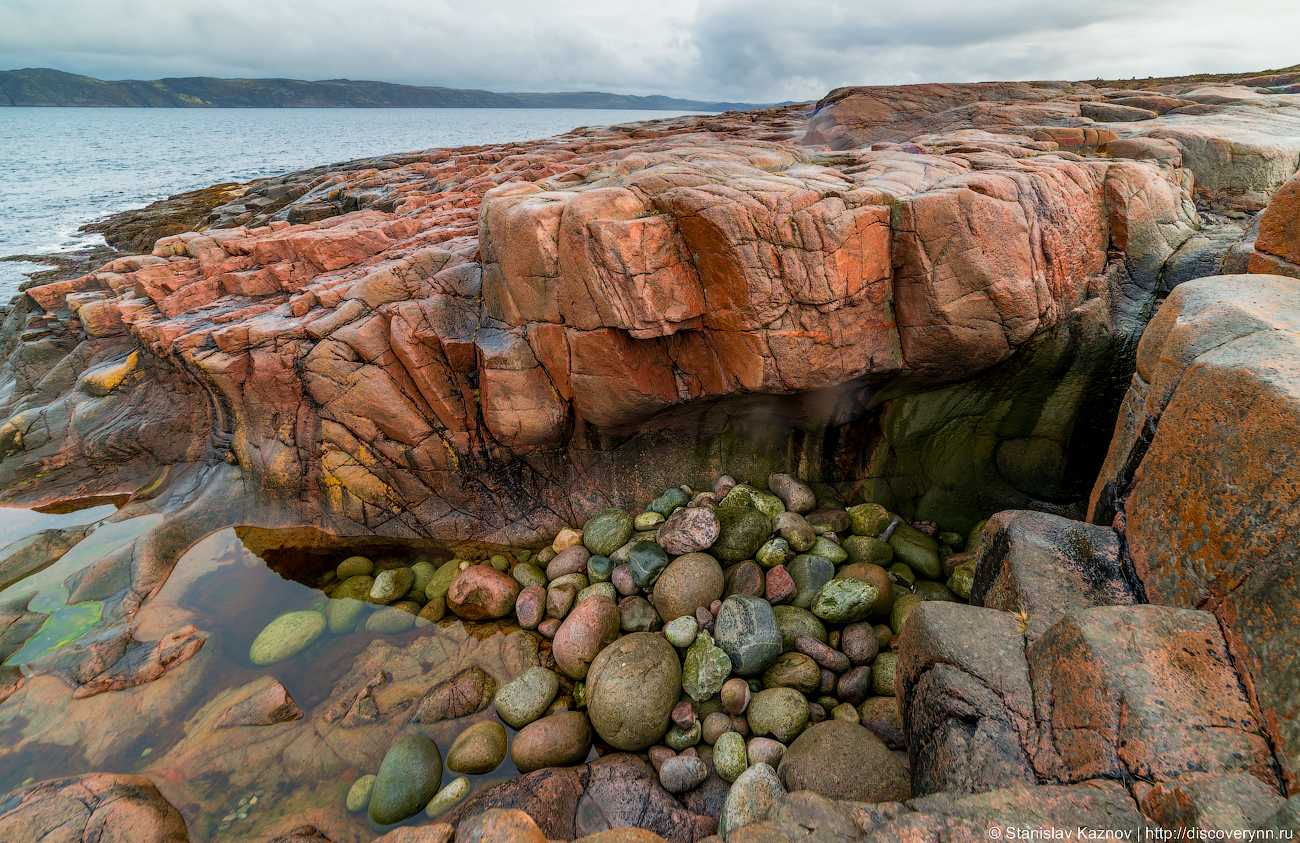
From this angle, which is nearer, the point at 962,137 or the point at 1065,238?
the point at 1065,238

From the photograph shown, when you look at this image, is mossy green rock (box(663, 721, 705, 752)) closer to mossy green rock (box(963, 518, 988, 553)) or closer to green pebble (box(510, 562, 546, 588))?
green pebble (box(510, 562, 546, 588))

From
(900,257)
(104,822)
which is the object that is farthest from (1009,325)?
(104,822)

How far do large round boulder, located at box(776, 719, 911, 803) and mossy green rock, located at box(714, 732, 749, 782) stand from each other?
1.82 ft

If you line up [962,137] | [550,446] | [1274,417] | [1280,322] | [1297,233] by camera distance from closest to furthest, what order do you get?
1. [1274,417]
2. [1280,322]
3. [1297,233]
4. [550,446]
5. [962,137]

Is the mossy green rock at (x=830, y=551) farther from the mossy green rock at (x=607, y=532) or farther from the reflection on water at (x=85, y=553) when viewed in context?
the reflection on water at (x=85, y=553)

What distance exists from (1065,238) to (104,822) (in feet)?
43.2

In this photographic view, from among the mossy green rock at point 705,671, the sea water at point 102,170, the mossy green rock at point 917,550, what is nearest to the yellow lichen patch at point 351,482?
the mossy green rock at point 705,671

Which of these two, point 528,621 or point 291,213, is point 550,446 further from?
point 291,213

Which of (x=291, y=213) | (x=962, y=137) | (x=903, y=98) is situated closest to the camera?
(x=962, y=137)

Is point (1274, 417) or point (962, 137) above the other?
point (962, 137)

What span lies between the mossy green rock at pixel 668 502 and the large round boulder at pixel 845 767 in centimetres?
418

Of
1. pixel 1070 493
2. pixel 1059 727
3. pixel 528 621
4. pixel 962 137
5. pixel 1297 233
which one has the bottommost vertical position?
pixel 528 621

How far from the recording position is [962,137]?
10.4m

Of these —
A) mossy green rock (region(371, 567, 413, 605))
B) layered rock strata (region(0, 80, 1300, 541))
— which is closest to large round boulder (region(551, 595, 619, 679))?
layered rock strata (region(0, 80, 1300, 541))
